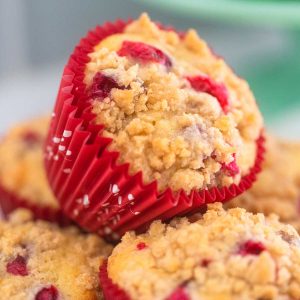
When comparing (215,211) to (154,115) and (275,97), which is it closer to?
(154,115)

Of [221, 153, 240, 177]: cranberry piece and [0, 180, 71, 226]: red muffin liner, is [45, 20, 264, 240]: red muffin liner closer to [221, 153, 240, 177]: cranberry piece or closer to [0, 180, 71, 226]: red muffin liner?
[221, 153, 240, 177]: cranberry piece

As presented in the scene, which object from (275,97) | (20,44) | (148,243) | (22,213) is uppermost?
(148,243)

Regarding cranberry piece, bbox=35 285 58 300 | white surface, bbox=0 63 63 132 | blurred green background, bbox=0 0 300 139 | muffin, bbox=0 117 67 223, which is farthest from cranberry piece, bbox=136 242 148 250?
white surface, bbox=0 63 63 132

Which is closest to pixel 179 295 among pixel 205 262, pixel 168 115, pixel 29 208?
pixel 205 262

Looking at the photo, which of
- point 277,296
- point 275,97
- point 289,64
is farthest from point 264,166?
point 289,64

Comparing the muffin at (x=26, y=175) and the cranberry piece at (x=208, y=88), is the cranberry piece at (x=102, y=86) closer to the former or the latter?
the cranberry piece at (x=208, y=88)

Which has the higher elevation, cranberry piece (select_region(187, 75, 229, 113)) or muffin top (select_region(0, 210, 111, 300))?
cranberry piece (select_region(187, 75, 229, 113))

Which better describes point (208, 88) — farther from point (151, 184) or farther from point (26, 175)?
point (26, 175)
